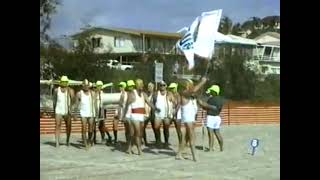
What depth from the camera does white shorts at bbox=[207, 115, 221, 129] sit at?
6.13m

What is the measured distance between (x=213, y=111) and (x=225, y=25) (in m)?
0.93

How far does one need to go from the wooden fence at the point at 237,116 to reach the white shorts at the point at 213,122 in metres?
0.09

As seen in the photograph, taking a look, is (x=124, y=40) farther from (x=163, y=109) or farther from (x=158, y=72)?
(x=163, y=109)

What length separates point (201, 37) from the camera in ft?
19.3

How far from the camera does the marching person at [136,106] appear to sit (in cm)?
608

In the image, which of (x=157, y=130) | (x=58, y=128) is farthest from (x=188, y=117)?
(x=58, y=128)

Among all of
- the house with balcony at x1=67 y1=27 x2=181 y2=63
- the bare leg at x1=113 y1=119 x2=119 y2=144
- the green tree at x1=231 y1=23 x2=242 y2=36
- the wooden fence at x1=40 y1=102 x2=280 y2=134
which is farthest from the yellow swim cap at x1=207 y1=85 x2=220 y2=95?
the bare leg at x1=113 y1=119 x2=119 y2=144

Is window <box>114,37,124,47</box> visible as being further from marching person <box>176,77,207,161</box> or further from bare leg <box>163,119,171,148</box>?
bare leg <box>163,119,171,148</box>

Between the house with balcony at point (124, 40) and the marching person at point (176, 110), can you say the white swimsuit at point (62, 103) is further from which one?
the marching person at point (176, 110)

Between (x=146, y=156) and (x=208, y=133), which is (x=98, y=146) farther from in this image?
(x=208, y=133)

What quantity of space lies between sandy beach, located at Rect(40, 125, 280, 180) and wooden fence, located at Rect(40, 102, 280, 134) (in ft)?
0.39

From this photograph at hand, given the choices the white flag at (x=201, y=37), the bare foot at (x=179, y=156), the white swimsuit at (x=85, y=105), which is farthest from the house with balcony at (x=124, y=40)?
the bare foot at (x=179, y=156)
